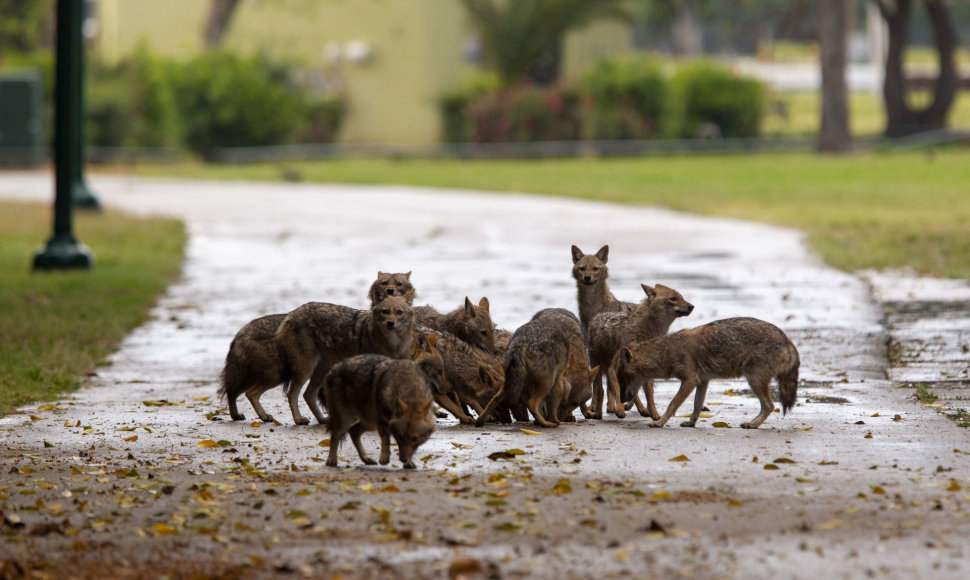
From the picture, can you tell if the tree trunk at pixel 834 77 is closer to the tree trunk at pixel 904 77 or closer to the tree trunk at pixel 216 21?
the tree trunk at pixel 904 77

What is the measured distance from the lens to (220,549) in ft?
22.3

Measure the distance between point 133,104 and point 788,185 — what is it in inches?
746

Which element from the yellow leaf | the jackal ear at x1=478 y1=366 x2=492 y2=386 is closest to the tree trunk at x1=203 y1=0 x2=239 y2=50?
the jackal ear at x1=478 y1=366 x2=492 y2=386

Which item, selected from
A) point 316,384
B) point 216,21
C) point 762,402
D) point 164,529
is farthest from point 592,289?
point 216,21

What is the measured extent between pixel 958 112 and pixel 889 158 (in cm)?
2645

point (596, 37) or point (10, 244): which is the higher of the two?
point (596, 37)

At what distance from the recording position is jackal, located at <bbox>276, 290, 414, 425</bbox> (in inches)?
392

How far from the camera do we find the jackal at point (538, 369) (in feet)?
32.0

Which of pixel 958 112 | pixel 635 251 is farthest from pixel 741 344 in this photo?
pixel 958 112

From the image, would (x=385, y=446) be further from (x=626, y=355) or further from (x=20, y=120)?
(x=20, y=120)

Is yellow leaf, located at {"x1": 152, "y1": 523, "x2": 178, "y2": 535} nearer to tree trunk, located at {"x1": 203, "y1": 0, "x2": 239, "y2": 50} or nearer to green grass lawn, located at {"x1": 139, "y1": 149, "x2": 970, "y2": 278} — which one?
green grass lawn, located at {"x1": 139, "y1": 149, "x2": 970, "y2": 278}

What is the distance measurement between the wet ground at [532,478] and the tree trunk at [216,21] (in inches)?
1250

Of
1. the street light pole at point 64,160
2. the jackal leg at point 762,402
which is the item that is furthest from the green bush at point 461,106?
the jackal leg at point 762,402

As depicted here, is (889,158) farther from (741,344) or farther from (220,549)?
(220,549)
